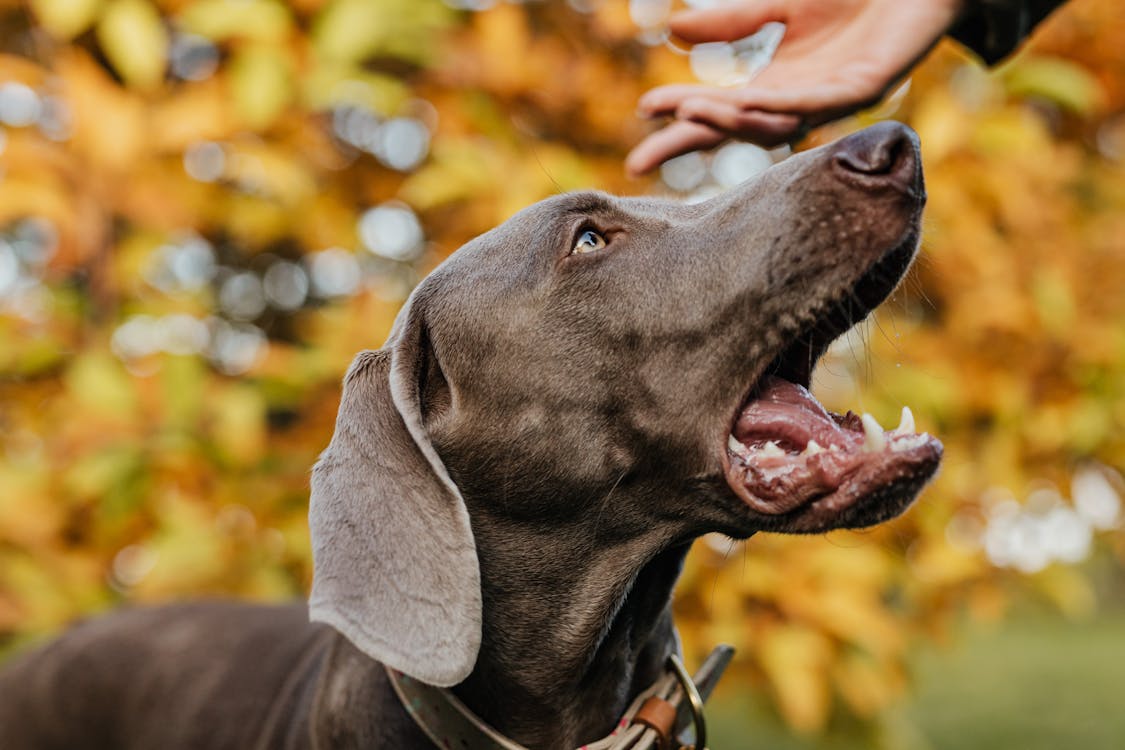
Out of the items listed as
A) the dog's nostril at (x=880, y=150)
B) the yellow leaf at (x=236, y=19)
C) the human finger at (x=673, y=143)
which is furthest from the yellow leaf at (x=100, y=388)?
the dog's nostril at (x=880, y=150)

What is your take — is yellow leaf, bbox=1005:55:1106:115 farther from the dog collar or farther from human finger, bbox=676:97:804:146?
the dog collar

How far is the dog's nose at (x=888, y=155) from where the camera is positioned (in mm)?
1940

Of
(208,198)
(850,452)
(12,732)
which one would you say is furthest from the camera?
(208,198)

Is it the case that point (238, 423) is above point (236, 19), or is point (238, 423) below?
below

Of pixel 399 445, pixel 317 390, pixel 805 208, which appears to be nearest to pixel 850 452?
pixel 805 208

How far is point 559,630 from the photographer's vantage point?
90.4 inches

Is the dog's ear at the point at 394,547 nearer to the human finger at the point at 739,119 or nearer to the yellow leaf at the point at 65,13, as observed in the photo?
the human finger at the point at 739,119

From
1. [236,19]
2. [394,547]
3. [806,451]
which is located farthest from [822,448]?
[236,19]

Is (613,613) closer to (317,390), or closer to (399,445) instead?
(399,445)

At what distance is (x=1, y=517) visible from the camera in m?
3.38

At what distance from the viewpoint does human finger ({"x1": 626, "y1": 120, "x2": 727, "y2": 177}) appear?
262 centimetres

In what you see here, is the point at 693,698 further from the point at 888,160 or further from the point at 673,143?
the point at 673,143

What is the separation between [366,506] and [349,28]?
1.92 metres

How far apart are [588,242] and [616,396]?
337mm
